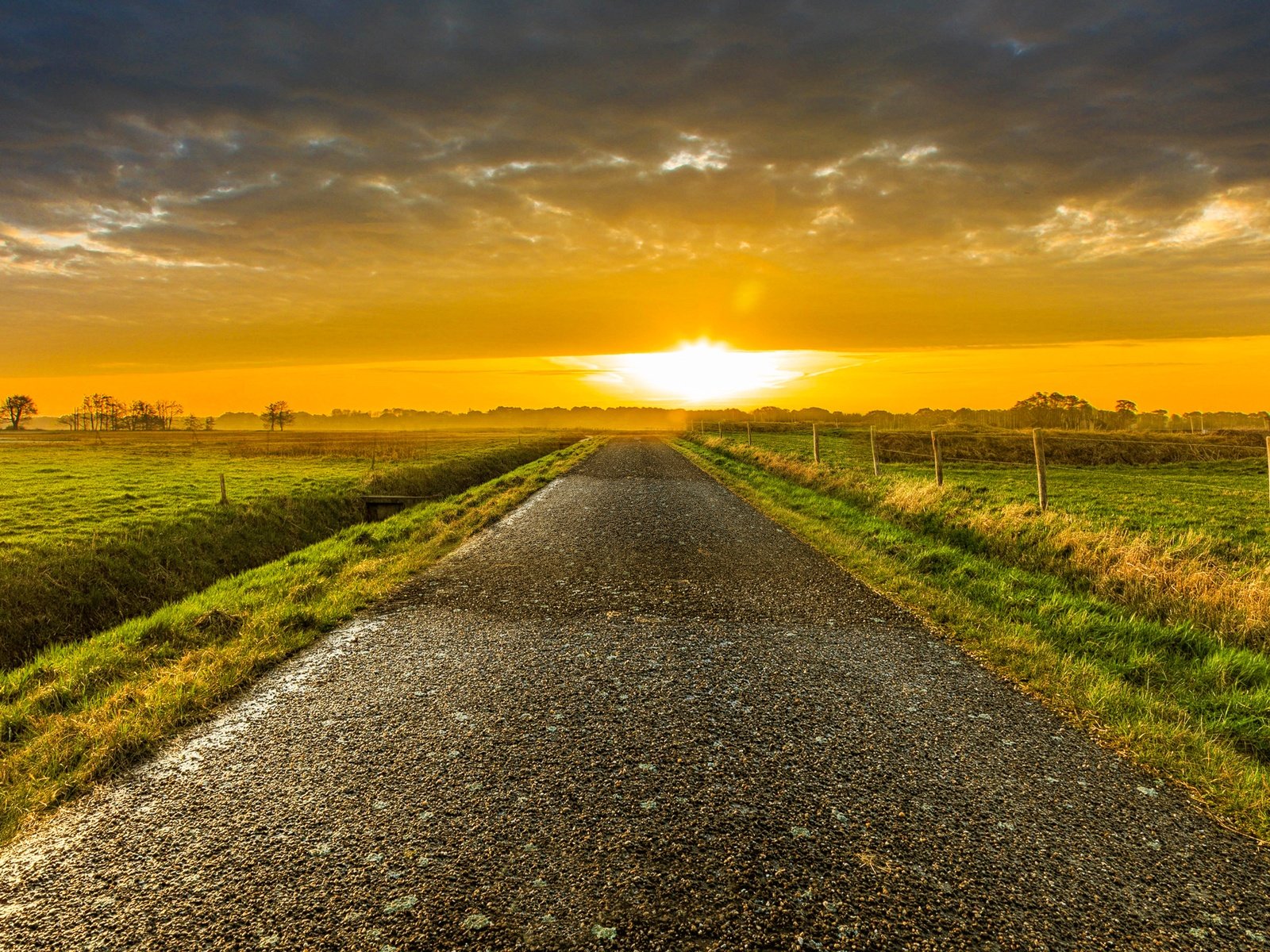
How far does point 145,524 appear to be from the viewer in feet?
54.4

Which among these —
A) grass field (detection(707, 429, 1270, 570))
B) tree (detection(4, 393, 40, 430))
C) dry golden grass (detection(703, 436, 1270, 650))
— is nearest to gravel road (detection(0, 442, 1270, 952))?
dry golden grass (detection(703, 436, 1270, 650))

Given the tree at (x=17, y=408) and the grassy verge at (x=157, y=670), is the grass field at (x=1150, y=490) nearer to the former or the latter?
the grassy verge at (x=157, y=670)

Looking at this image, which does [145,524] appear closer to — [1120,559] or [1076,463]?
[1120,559]

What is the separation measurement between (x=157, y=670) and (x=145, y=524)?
43.9 ft

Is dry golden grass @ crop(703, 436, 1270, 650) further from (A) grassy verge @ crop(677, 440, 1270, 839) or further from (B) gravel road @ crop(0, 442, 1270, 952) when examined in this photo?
(B) gravel road @ crop(0, 442, 1270, 952)

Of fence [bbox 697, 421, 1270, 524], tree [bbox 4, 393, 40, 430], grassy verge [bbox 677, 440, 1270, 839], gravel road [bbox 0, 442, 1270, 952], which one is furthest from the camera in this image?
tree [bbox 4, 393, 40, 430]

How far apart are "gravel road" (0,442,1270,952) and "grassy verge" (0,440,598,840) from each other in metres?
0.36

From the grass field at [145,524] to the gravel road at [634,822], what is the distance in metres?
9.30

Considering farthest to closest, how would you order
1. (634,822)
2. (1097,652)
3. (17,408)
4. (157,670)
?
(17,408) < (1097,652) < (157,670) < (634,822)

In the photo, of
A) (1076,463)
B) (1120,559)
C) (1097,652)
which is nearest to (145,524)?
(1097,652)

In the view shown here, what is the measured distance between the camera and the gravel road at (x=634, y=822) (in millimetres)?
2680

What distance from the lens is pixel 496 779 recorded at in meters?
3.75

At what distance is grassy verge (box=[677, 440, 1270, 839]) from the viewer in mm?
4258

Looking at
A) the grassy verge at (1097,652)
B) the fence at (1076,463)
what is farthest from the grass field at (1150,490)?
the grassy verge at (1097,652)
